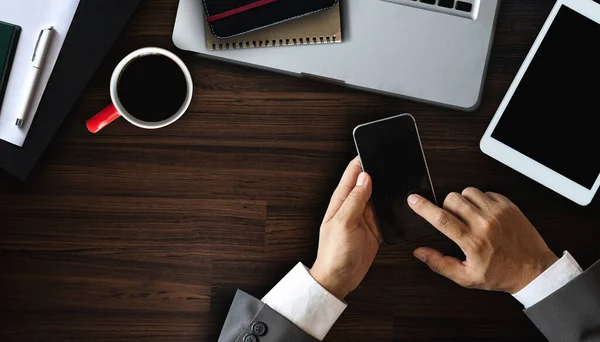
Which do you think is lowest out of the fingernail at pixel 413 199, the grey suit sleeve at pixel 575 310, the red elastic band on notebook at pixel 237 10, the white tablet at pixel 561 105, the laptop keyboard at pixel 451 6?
the grey suit sleeve at pixel 575 310

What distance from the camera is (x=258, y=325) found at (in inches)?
32.6

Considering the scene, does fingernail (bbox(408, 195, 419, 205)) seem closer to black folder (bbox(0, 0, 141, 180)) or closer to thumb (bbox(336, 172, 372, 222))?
thumb (bbox(336, 172, 372, 222))

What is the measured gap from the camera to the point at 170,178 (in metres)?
0.85

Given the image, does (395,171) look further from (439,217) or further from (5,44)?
(5,44)

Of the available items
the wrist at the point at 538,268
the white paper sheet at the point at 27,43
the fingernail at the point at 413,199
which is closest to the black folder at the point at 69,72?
the white paper sheet at the point at 27,43

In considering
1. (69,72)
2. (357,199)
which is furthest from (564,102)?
(69,72)

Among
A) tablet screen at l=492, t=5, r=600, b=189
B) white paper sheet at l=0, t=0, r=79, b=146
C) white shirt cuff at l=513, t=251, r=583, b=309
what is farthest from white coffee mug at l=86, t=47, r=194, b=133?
white shirt cuff at l=513, t=251, r=583, b=309

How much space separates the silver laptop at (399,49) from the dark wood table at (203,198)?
0.03 meters

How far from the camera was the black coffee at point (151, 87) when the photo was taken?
790 millimetres

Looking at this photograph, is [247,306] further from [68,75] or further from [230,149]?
[68,75]

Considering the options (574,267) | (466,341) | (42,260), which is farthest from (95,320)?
(574,267)

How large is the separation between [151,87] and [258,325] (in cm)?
37

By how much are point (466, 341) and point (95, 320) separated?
563 millimetres

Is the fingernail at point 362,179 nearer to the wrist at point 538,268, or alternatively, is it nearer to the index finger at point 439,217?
the index finger at point 439,217
